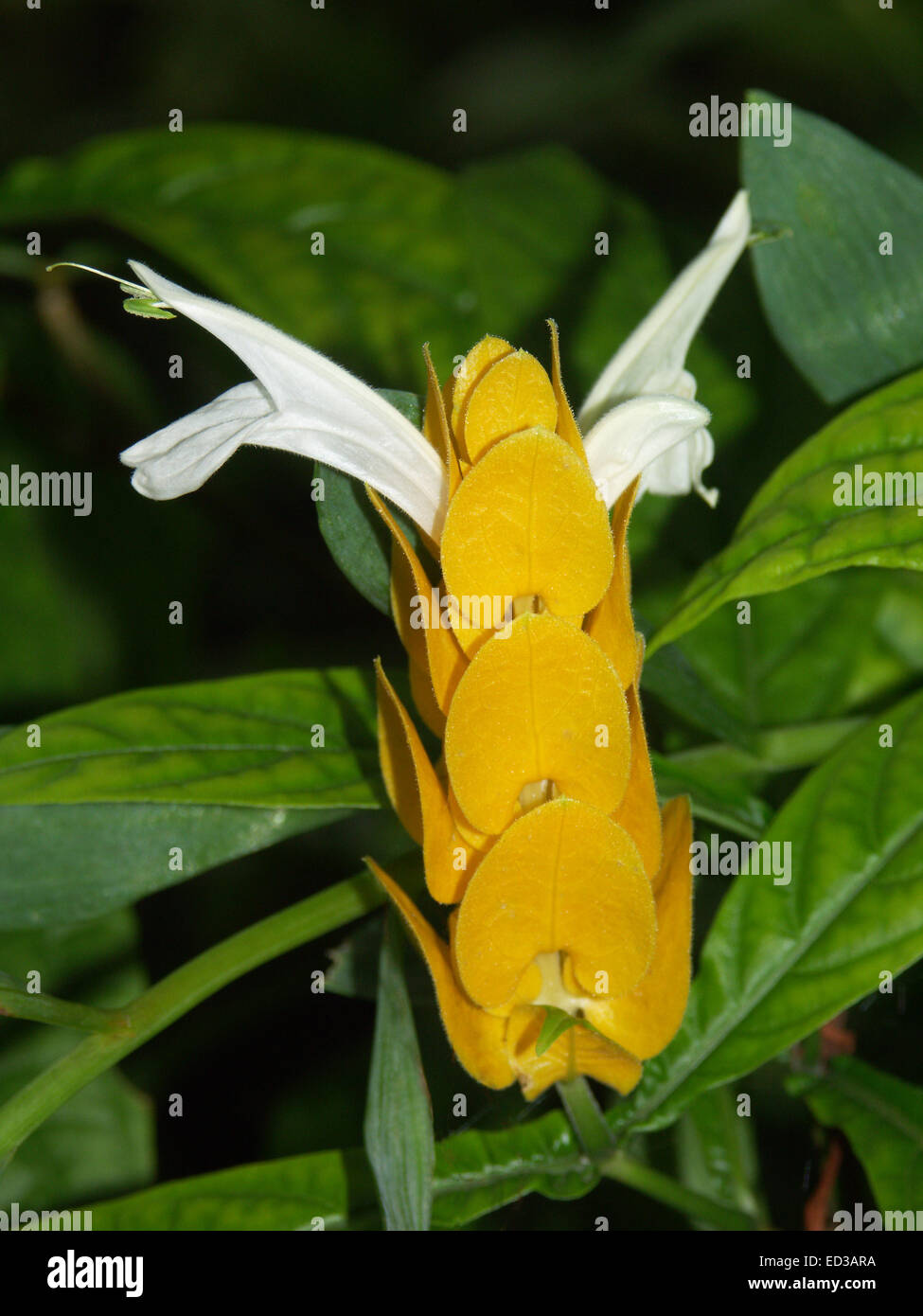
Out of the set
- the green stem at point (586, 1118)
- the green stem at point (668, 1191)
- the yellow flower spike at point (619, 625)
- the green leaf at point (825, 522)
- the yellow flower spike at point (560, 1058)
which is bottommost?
the green stem at point (668, 1191)

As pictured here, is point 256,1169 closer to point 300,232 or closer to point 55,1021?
point 55,1021

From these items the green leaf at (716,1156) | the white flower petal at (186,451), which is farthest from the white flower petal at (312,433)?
the green leaf at (716,1156)

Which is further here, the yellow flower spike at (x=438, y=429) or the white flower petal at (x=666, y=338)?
the white flower petal at (x=666, y=338)

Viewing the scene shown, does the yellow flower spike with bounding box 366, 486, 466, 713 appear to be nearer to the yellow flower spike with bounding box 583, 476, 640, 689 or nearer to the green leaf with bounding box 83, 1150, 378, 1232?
the yellow flower spike with bounding box 583, 476, 640, 689

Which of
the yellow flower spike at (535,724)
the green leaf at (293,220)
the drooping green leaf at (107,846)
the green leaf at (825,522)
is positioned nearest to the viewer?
the yellow flower spike at (535,724)

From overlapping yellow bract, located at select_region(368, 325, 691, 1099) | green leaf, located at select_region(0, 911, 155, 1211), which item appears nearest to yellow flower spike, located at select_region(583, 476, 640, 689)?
overlapping yellow bract, located at select_region(368, 325, 691, 1099)

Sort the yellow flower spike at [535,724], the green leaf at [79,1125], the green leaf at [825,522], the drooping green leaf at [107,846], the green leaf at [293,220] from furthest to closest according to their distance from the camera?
the green leaf at [293,220] < the green leaf at [79,1125] < the drooping green leaf at [107,846] < the green leaf at [825,522] < the yellow flower spike at [535,724]

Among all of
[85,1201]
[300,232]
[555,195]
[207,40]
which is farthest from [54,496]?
[207,40]

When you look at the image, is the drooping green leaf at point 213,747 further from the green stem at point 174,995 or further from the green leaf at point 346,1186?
the green leaf at point 346,1186
